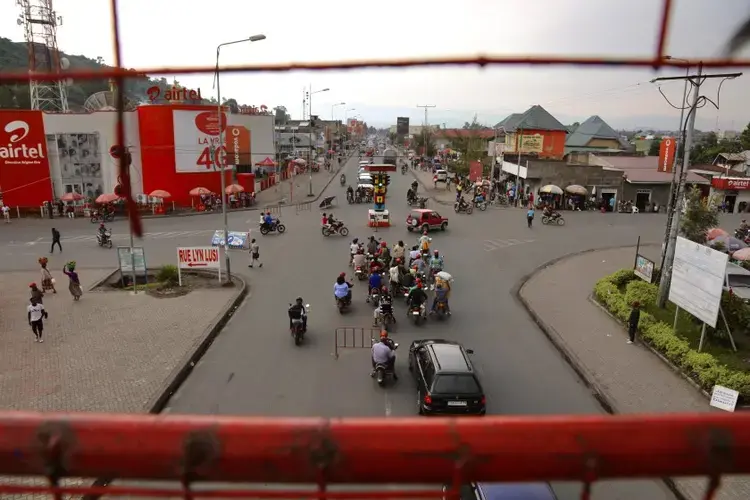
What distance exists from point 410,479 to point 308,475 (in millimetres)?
266

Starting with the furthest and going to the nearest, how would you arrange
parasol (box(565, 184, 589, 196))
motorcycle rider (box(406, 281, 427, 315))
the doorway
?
the doorway, parasol (box(565, 184, 589, 196)), motorcycle rider (box(406, 281, 427, 315))

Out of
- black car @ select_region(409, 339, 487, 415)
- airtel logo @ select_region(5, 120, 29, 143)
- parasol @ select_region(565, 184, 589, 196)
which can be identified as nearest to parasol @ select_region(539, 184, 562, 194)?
parasol @ select_region(565, 184, 589, 196)

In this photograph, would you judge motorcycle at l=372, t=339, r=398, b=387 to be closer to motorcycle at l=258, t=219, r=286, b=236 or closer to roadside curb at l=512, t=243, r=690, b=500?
roadside curb at l=512, t=243, r=690, b=500

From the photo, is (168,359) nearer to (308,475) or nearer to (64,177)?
(308,475)

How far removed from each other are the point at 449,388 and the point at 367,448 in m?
7.40

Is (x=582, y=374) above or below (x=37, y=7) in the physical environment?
below

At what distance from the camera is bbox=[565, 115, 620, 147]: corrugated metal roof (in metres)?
53.1

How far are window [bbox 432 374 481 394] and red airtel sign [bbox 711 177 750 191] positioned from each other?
32.5 metres

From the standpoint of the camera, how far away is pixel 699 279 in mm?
11031

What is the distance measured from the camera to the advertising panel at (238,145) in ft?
120

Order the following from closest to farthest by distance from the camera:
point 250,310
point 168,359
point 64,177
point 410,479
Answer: point 410,479 < point 168,359 < point 250,310 < point 64,177

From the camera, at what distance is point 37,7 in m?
30.8

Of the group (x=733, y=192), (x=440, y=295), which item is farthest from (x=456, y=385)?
(x=733, y=192)

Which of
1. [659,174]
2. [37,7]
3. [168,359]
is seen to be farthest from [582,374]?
[37,7]
